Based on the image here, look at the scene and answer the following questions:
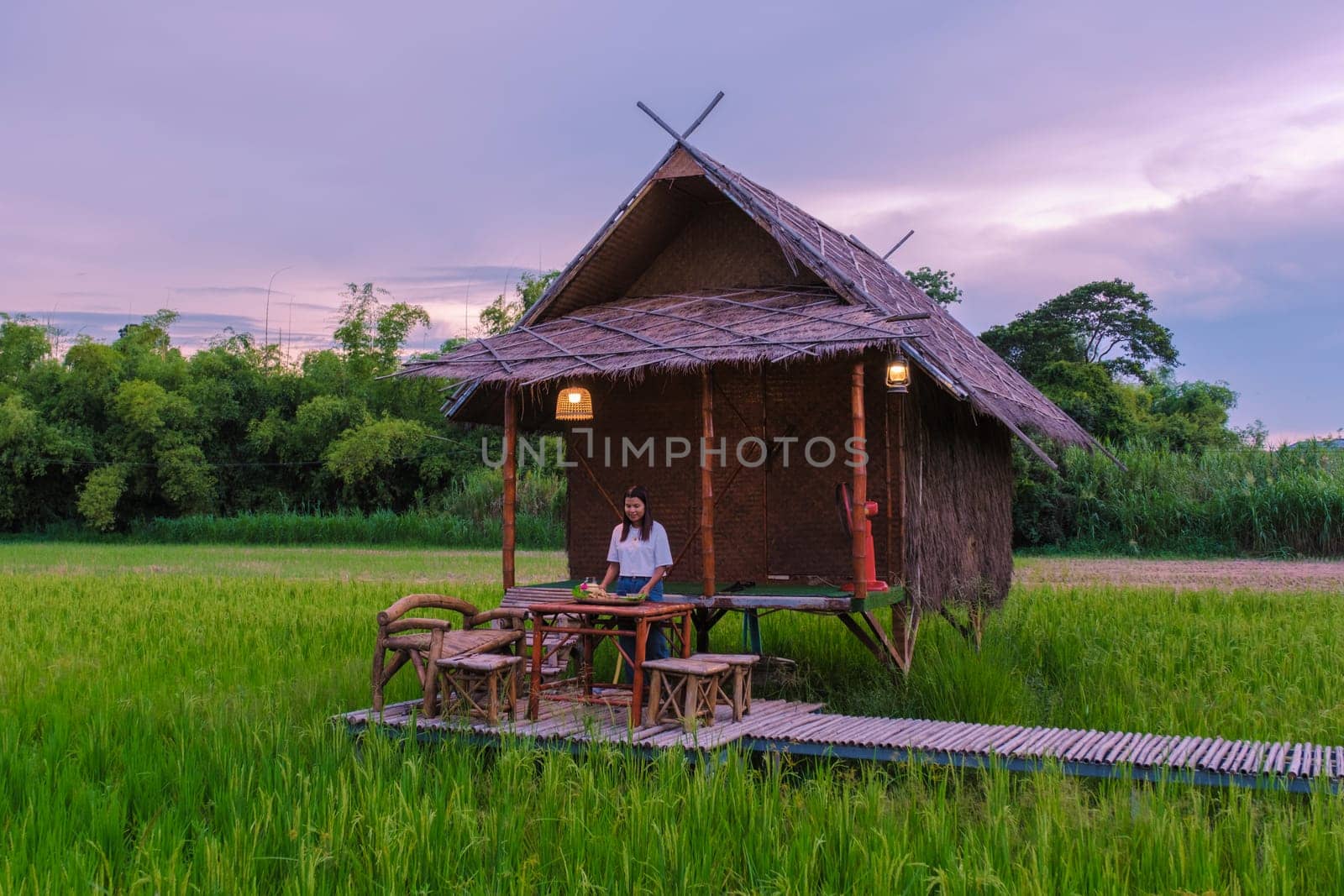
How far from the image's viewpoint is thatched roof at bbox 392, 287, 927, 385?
22.5 ft

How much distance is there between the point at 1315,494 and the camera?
1870cm

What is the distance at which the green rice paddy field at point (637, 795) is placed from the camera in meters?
3.66

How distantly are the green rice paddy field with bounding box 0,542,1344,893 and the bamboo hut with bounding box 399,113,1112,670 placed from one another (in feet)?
2.97

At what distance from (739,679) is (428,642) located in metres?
1.72

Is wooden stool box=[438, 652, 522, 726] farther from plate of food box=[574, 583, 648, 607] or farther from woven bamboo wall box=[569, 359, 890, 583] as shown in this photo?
woven bamboo wall box=[569, 359, 890, 583]

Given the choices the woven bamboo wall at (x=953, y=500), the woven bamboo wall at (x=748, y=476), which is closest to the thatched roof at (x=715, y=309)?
the woven bamboo wall at (x=953, y=500)

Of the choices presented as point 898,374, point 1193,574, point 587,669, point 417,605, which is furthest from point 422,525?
point 898,374

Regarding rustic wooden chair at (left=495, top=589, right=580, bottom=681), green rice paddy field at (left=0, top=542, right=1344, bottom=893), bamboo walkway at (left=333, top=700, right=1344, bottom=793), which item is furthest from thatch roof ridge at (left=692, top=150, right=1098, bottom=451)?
rustic wooden chair at (left=495, top=589, right=580, bottom=681)

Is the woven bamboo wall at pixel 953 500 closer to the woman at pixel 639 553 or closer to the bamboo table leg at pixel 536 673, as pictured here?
the woman at pixel 639 553

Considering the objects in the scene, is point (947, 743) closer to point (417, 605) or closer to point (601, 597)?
point (601, 597)

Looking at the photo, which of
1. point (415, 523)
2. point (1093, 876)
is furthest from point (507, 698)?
point (415, 523)

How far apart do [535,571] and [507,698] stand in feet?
34.2

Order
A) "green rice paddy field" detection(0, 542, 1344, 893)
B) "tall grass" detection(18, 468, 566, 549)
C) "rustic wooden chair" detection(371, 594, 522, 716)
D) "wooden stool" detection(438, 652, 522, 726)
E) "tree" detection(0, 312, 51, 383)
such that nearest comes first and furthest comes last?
"green rice paddy field" detection(0, 542, 1344, 893)
"wooden stool" detection(438, 652, 522, 726)
"rustic wooden chair" detection(371, 594, 522, 716)
"tall grass" detection(18, 468, 566, 549)
"tree" detection(0, 312, 51, 383)

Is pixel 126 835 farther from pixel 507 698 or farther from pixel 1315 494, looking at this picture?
pixel 1315 494
